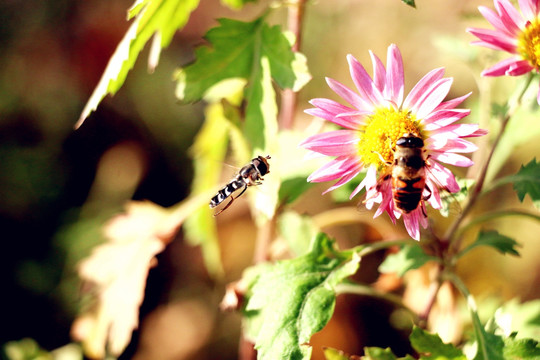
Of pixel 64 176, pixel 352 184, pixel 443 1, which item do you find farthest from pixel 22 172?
pixel 443 1

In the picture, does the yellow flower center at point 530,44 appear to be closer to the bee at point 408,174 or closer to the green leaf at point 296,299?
the bee at point 408,174

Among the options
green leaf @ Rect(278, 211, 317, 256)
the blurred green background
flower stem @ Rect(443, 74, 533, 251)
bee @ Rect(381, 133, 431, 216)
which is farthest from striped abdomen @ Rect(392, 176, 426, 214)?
the blurred green background

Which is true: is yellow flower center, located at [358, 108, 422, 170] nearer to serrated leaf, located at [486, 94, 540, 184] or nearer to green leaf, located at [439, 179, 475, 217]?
green leaf, located at [439, 179, 475, 217]

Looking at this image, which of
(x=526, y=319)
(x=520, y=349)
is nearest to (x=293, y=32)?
(x=520, y=349)

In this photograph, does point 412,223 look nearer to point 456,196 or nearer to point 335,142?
point 456,196

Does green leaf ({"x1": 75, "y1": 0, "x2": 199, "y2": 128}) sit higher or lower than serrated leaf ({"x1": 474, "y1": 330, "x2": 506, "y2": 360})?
higher

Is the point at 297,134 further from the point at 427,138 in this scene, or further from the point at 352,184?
the point at 427,138

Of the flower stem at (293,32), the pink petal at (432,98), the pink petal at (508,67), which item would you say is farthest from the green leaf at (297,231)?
the pink petal at (508,67)
